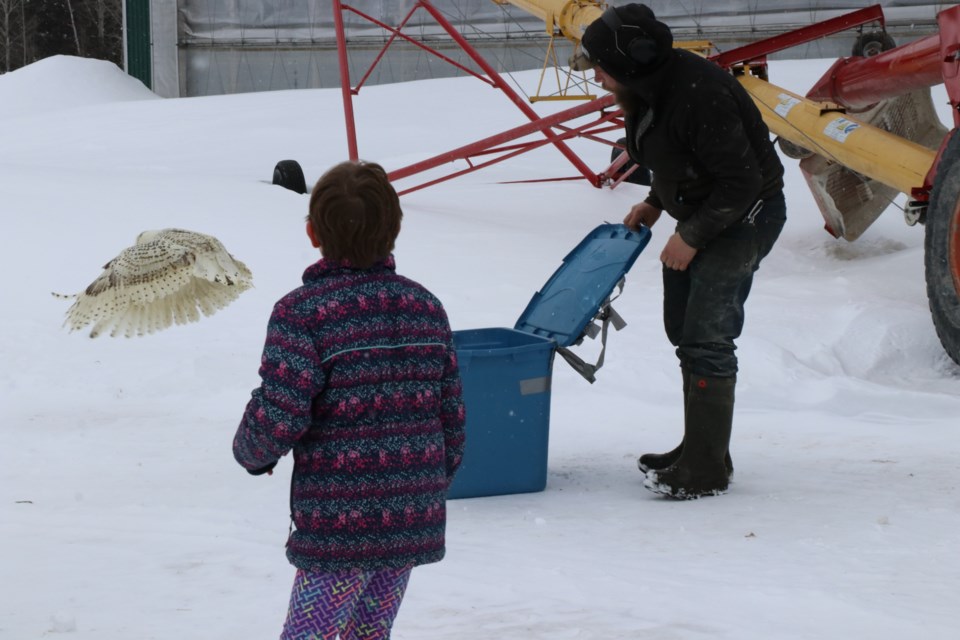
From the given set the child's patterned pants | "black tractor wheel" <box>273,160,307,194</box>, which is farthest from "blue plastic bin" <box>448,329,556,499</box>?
"black tractor wheel" <box>273,160,307,194</box>

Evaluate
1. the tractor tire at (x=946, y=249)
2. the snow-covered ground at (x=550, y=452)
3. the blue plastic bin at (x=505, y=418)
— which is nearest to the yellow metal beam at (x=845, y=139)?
the tractor tire at (x=946, y=249)

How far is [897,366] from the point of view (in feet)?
16.2

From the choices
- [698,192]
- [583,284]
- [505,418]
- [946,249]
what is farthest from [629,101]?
[946,249]

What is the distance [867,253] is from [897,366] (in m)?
2.17

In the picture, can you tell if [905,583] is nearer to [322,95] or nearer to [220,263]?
[220,263]

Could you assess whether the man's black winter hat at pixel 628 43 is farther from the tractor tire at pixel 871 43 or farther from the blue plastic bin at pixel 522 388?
the tractor tire at pixel 871 43

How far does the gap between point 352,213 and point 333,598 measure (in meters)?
0.60

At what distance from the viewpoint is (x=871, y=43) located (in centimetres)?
667

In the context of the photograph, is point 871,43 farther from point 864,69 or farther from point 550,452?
point 550,452

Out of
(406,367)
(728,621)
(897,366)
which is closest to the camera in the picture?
(406,367)

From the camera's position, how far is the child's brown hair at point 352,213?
5.50 feet

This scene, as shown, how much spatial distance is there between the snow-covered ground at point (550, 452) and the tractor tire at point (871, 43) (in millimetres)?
1191

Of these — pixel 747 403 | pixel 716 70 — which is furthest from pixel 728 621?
pixel 747 403

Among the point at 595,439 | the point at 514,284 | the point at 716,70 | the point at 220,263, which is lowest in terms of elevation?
the point at 595,439
